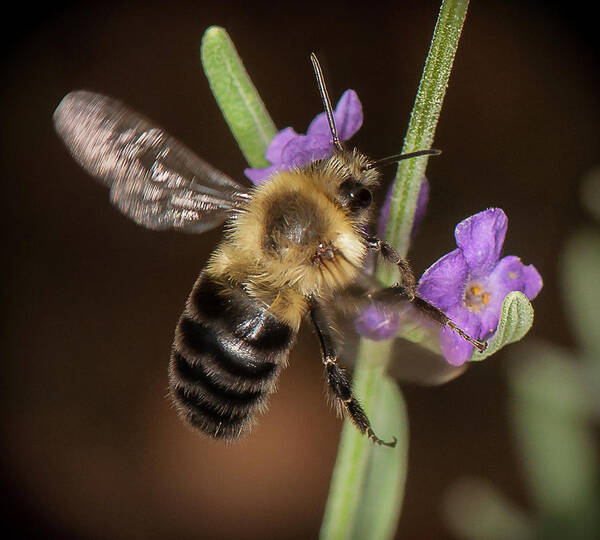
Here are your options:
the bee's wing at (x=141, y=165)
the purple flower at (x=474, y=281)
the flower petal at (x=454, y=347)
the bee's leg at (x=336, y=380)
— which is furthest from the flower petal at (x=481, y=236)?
the bee's wing at (x=141, y=165)

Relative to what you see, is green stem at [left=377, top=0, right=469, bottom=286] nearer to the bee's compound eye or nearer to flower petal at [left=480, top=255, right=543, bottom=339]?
the bee's compound eye

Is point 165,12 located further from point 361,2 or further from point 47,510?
point 47,510

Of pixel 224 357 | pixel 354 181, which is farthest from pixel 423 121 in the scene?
pixel 224 357

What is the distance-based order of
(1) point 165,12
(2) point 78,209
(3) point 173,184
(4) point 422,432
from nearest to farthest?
(3) point 173,184 → (4) point 422,432 → (2) point 78,209 → (1) point 165,12

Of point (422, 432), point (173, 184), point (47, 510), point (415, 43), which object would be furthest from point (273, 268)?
point (415, 43)

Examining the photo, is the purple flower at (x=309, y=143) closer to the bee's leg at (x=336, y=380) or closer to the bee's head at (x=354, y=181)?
the bee's head at (x=354, y=181)

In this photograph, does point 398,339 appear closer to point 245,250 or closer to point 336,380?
point 336,380

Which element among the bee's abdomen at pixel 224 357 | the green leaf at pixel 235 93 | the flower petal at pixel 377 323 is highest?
the green leaf at pixel 235 93

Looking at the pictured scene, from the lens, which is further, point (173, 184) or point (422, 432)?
point (422, 432)

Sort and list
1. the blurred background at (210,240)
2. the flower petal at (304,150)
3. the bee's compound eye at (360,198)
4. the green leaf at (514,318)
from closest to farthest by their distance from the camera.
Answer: the green leaf at (514,318) < the bee's compound eye at (360,198) < the flower petal at (304,150) < the blurred background at (210,240)
